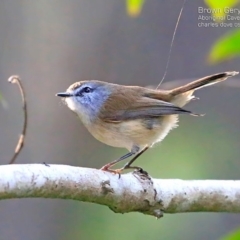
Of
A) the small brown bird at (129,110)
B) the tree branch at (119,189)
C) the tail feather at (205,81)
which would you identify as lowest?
the tree branch at (119,189)

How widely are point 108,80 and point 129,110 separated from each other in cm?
396

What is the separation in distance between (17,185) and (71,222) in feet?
17.7

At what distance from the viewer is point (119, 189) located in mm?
2951

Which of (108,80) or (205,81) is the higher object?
(108,80)

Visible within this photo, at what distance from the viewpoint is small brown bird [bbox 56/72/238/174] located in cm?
404

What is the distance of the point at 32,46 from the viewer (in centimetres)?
869

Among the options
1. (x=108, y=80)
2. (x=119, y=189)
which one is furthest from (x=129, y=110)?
(x=108, y=80)

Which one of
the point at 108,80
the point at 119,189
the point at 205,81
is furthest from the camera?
the point at 108,80

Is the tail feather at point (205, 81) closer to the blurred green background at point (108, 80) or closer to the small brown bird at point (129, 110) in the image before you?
the small brown bird at point (129, 110)

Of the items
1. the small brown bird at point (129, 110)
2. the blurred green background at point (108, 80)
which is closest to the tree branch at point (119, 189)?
the small brown bird at point (129, 110)

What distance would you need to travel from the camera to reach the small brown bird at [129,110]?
404cm

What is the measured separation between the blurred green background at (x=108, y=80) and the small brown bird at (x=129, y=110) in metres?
3.09

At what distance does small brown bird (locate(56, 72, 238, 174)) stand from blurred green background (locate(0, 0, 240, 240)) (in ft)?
10.1

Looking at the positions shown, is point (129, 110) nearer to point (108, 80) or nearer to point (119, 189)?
point (119, 189)
